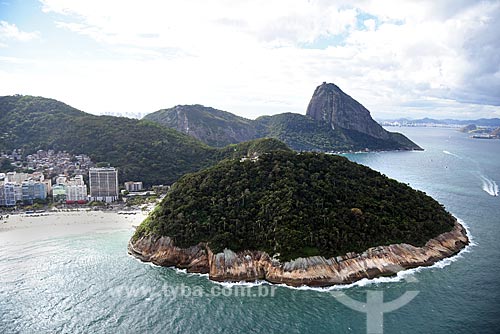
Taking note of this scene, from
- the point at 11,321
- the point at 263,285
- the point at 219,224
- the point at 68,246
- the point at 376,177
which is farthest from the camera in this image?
the point at 376,177

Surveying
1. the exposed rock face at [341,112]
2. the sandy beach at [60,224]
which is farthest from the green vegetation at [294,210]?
the exposed rock face at [341,112]

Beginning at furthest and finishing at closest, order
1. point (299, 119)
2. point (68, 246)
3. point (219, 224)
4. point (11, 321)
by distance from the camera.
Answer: point (299, 119) < point (68, 246) < point (219, 224) < point (11, 321)

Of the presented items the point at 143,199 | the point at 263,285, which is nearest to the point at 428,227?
the point at 263,285

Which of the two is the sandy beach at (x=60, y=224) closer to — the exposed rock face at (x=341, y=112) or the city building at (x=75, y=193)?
the city building at (x=75, y=193)

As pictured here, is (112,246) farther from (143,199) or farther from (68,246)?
(143,199)

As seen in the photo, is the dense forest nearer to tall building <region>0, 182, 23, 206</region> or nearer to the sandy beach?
tall building <region>0, 182, 23, 206</region>

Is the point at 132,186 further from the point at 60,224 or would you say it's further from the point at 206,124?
the point at 206,124

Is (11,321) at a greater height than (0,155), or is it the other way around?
(0,155)
